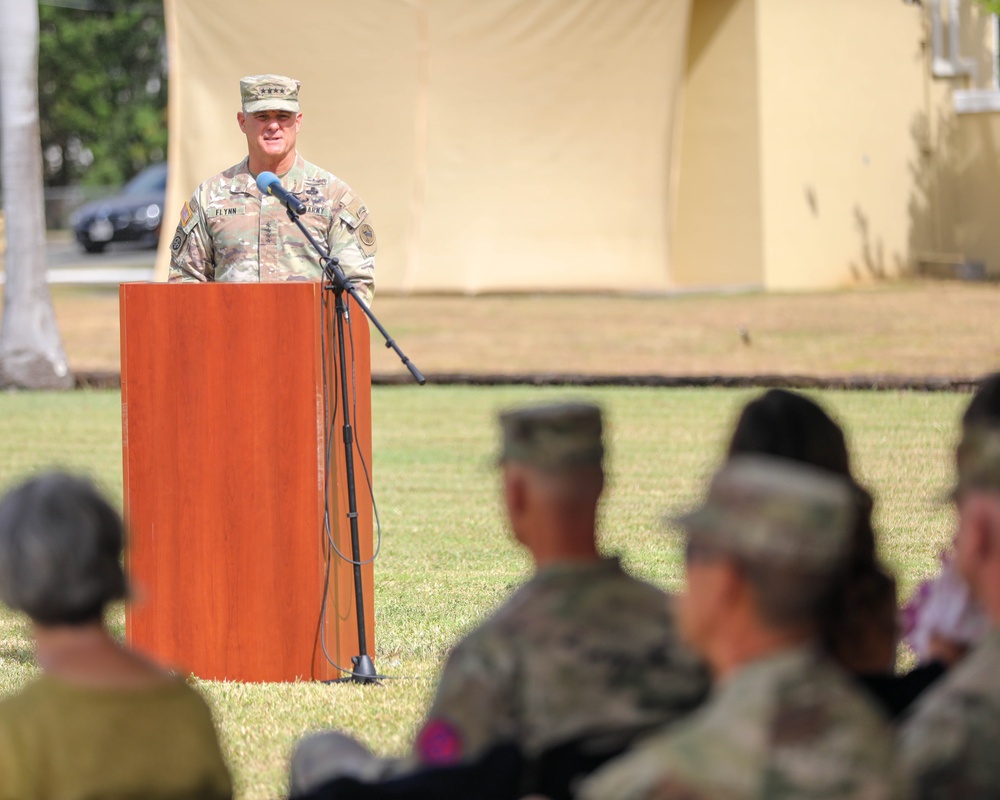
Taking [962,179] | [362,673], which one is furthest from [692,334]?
[362,673]

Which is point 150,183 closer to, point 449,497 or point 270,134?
point 449,497

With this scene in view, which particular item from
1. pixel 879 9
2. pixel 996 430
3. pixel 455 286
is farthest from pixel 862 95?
Result: pixel 996 430

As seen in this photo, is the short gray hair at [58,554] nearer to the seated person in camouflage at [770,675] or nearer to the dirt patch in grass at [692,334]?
A: the seated person in camouflage at [770,675]

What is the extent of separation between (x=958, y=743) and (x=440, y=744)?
2.95 feet

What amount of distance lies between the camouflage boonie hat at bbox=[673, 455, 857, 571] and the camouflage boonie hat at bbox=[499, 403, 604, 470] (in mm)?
672

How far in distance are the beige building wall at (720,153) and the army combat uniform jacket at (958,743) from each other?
1865 centimetres

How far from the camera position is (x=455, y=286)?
22375 mm

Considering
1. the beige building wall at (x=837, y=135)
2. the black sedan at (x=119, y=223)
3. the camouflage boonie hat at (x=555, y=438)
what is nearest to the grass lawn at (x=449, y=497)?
the camouflage boonie hat at (x=555, y=438)

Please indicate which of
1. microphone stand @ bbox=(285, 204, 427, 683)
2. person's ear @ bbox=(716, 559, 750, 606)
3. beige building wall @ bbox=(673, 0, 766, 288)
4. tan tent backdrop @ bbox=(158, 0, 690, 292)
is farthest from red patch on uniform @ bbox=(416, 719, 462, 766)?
tan tent backdrop @ bbox=(158, 0, 690, 292)

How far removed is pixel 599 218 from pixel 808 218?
2.66m

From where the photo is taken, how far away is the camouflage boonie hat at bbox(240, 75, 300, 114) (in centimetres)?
640

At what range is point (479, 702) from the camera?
117 inches

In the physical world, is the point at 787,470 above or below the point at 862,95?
below

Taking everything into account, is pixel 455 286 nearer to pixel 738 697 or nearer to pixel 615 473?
pixel 615 473
